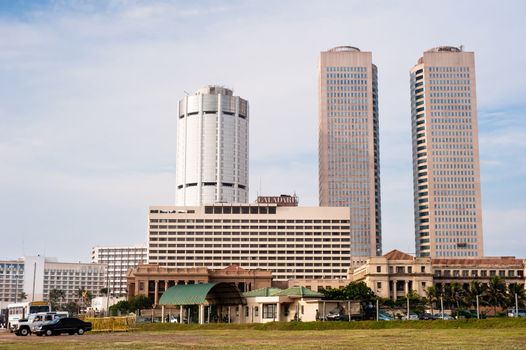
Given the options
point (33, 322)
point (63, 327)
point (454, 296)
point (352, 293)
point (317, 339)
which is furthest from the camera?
point (352, 293)

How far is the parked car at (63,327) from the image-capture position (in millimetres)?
77375

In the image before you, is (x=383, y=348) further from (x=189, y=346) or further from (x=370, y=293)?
(x=370, y=293)

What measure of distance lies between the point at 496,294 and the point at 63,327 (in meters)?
125

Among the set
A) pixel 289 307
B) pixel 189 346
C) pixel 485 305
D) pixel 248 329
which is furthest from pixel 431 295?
pixel 189 346

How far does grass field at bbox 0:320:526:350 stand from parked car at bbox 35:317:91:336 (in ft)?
25.8

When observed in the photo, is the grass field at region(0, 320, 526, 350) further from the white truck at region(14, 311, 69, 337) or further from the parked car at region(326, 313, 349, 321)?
the parked car at region(326, 313, 349, 321)

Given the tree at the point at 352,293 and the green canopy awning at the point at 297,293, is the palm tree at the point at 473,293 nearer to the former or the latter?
the tree at the point at 352,293

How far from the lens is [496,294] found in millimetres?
176250

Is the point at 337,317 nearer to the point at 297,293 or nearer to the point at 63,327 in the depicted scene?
the point at 297,293

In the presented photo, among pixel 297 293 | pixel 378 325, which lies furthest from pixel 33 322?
pixel 297 293

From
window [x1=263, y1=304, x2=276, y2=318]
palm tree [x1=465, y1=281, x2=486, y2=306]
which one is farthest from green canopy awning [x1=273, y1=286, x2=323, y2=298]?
palm tree [x1=465, y1=281, x2=486, y2=306]

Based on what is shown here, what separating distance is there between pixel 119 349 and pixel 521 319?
47.6 meters

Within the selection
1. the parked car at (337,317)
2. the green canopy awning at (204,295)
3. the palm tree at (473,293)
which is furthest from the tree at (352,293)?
the parked car at (337,317)

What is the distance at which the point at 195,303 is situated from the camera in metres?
112
